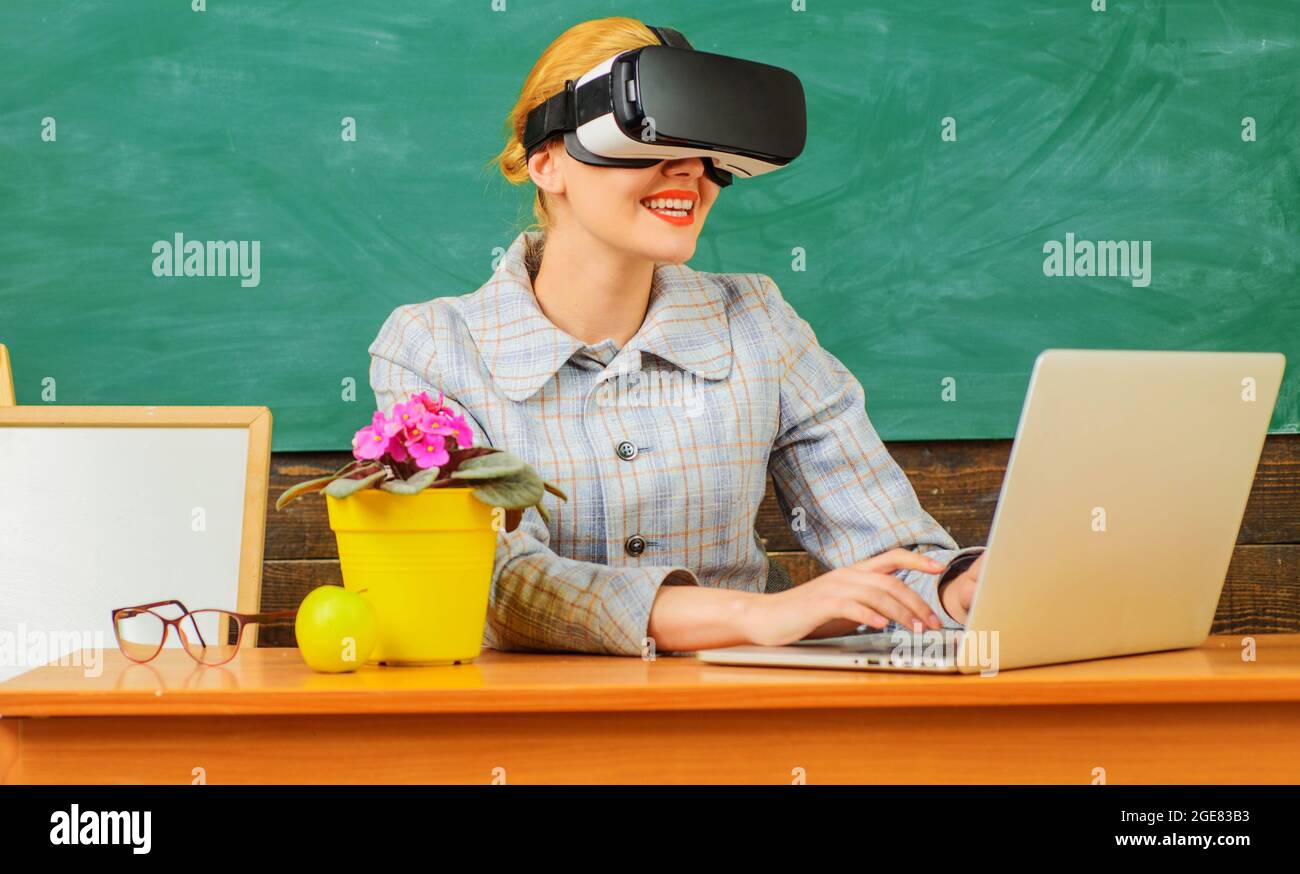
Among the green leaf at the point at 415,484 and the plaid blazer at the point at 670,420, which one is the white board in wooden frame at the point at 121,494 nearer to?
the plaid blazer at the point at 670,420

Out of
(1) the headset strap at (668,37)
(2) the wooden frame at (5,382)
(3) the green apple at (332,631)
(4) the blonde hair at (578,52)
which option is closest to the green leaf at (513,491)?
(3) the green apple at (332,631)

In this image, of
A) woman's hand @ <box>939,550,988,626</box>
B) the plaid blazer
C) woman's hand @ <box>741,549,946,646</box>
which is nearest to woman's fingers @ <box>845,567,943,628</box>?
woman's hand @ <box>741,549,946,646</box>

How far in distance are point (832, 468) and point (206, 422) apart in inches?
36.7

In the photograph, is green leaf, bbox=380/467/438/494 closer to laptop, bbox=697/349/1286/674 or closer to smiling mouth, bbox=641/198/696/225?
laptop, bbox=697/349/1286/674

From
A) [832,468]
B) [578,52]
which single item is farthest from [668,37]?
[832,468]

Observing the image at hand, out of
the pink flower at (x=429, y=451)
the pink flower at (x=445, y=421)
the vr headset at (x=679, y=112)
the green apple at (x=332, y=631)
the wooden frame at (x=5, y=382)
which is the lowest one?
the green apple at (x=332, y=631)

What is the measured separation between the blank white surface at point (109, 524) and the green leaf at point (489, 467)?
2.94 ft

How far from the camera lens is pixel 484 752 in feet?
3.17

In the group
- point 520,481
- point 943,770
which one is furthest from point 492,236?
point 943,770

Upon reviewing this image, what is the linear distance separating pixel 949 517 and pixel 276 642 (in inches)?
45.0

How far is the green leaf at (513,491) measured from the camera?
3.67 feet

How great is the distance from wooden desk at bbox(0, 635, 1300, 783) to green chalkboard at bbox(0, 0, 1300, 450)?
1233mm

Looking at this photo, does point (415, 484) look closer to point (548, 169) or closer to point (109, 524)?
point (548, 169)
